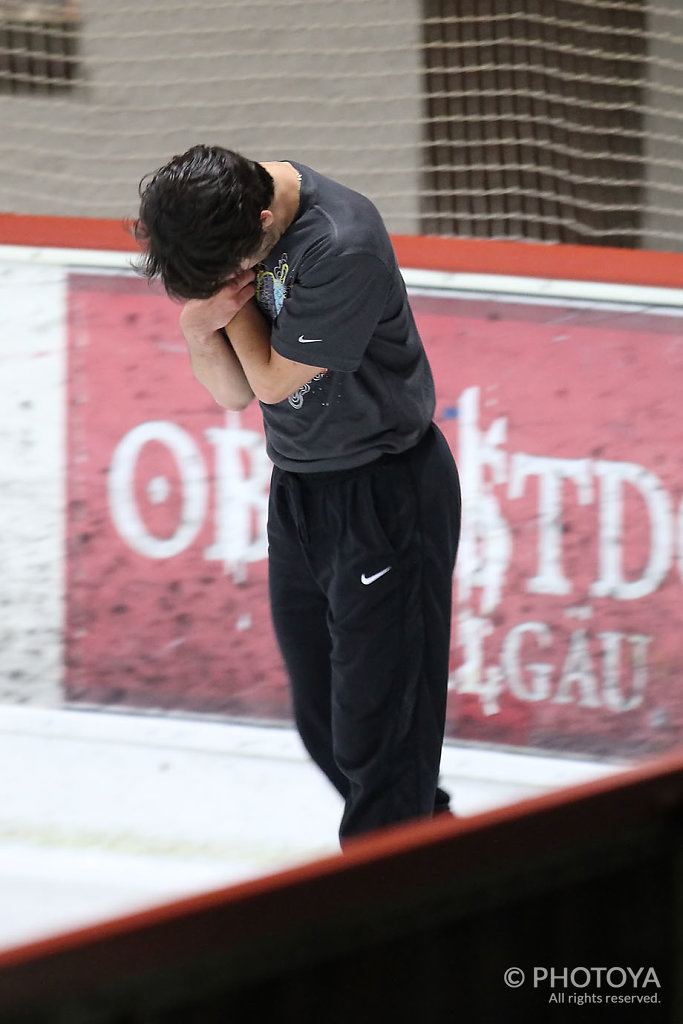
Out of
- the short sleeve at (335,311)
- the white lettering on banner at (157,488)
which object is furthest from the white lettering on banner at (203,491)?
the short sleeve at (335,311)

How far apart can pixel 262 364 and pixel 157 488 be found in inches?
45.2

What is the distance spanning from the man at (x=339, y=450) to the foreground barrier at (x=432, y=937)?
3.14 ft

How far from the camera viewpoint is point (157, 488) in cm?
283

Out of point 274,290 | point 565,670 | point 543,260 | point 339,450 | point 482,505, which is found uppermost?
point 274,290

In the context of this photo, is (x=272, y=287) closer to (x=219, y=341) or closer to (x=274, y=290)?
(x=274, y=290)

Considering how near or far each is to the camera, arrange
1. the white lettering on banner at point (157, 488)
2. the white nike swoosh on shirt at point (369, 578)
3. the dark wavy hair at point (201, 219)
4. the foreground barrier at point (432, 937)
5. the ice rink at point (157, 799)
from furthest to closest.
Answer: the white lettering on banner at point (157, 488)
the ice rink at point (157, 799)
the white nike swoosh on shirt at point (369, 578)
the dark wavy hair at point (201, 219)
the foreground barrier at point (432, 937)

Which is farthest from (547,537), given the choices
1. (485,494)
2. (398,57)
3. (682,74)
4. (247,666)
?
(398,57)

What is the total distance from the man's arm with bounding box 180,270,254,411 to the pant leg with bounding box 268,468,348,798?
0.16 metres

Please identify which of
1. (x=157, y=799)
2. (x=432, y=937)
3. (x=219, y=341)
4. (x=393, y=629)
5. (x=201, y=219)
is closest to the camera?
(x=432, y=937)

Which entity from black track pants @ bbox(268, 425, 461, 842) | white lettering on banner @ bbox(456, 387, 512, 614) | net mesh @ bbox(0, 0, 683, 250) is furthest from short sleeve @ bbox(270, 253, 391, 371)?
net mesh @ bbox(0, 0, 683, 250)

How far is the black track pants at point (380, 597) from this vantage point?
1.89 metres

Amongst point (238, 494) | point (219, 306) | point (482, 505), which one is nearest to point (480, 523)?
point (482, 505)

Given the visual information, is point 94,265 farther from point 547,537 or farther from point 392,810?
point 392,810

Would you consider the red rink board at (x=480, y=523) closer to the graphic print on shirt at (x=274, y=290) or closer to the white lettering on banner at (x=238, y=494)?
the white lettering on banner at (x=238, y=494)
